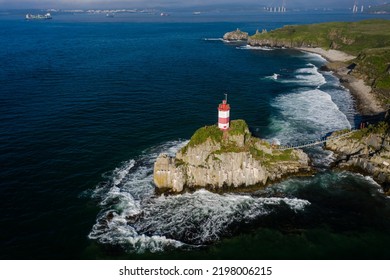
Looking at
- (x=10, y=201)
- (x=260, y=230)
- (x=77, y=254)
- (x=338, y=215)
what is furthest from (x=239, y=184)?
(x=10, y=201)

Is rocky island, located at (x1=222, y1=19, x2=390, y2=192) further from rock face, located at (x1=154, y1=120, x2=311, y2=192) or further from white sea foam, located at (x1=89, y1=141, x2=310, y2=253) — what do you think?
rock face, located at (x1=154, y1=120, x2=311, y2=192)

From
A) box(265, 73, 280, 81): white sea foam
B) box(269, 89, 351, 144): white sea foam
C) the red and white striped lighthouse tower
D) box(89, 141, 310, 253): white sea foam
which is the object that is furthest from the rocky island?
box(265, 73, 280, 81): white sea foam

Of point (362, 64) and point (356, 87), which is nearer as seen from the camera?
point (356, 87)

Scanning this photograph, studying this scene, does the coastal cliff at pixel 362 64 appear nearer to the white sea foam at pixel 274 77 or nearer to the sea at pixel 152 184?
the sea at pixel 152 184

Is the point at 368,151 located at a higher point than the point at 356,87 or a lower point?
lower

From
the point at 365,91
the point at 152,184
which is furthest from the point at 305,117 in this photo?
the point at 152,184

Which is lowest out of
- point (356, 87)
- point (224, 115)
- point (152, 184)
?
point (152, 184)

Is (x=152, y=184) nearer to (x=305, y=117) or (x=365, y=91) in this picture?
(x=305, y=117)
